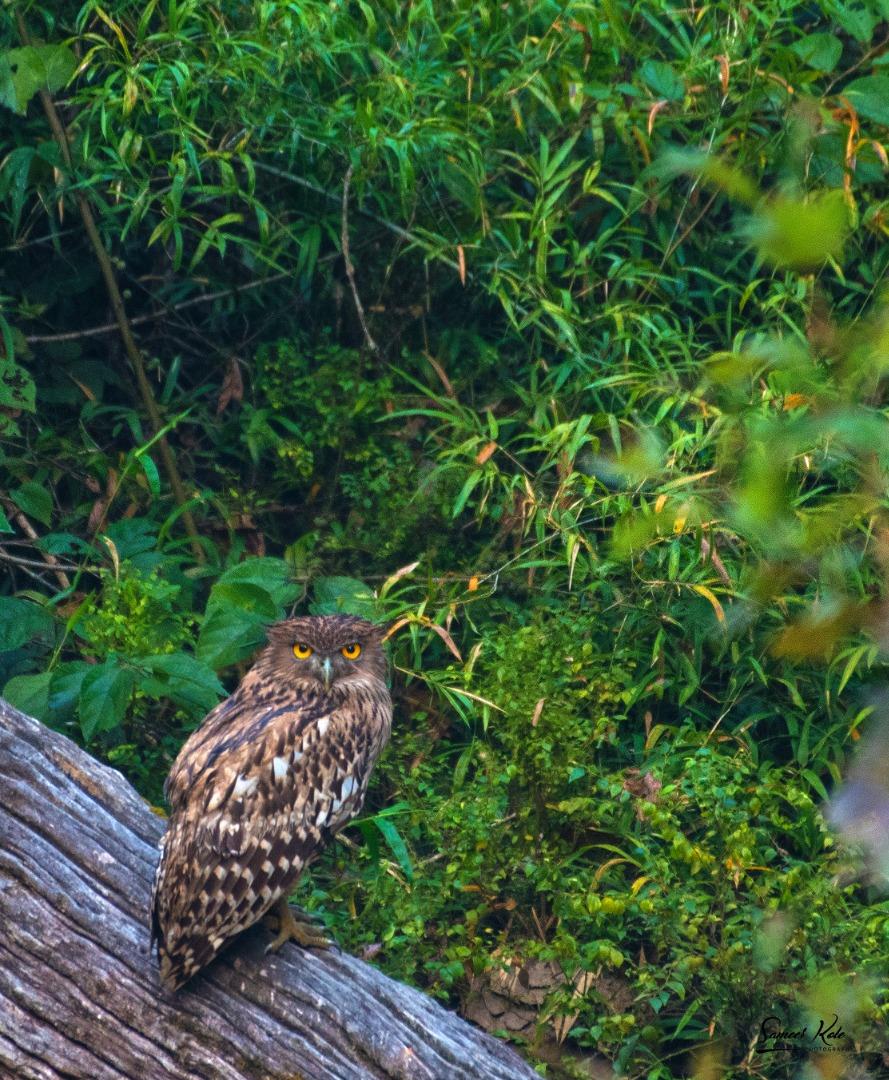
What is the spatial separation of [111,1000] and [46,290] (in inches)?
96.0

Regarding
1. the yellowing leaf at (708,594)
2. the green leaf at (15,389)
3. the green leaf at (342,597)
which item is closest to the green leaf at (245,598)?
the green leaf at (342,597)

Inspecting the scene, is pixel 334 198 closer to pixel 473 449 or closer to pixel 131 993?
pixel 473 449

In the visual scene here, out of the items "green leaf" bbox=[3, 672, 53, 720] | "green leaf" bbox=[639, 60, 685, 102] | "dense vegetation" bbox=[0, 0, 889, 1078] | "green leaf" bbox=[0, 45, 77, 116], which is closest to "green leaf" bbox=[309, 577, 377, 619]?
"dense vegetation" bbox=[0, 0, 889, 1078]

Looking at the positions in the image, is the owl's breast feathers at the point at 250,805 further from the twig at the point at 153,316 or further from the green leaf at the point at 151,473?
the twig at the point at 153,316

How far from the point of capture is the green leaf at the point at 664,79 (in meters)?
3.91

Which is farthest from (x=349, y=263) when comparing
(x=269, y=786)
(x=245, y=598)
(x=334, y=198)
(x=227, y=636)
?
(x=269, y=786)

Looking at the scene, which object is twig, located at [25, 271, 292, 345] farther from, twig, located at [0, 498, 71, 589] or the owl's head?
the owl's head

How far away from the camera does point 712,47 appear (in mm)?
3939

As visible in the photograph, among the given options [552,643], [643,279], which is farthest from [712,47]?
[552,643]

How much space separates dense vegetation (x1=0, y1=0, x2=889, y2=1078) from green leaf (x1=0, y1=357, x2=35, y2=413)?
11 millimetres

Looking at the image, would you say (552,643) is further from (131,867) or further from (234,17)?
(234,17)

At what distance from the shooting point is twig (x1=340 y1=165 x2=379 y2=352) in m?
3.90

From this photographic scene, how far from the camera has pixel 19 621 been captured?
11.6ft

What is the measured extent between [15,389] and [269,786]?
1558mm
